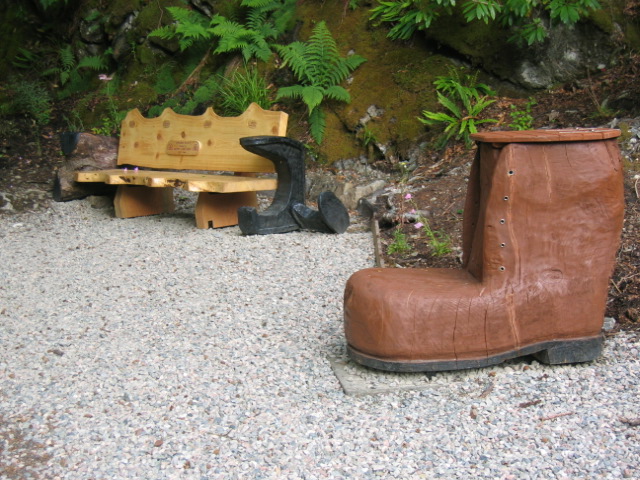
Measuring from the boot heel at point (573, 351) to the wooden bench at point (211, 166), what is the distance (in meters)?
2.90

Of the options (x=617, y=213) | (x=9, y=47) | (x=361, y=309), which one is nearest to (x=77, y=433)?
(x=361, y=309)

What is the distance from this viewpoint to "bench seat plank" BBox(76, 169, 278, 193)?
511 cm

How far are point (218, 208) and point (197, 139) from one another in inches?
32.0

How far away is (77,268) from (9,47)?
21.6 ft

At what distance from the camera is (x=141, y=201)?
20.5 ft

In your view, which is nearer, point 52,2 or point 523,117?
point 523,117

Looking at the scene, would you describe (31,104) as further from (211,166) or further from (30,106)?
(211,166)

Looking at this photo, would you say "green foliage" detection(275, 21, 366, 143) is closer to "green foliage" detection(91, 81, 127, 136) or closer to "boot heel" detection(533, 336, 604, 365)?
"green foliage" detection(91, 81, 127, 136)

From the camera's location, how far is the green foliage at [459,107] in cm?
598

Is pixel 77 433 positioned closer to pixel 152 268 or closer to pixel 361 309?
pixel 361 309

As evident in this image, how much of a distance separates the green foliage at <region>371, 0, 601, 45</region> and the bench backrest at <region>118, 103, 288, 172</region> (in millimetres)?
1900

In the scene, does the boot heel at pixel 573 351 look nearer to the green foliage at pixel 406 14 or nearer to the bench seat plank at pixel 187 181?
the bench seat plank at pixel 187 181

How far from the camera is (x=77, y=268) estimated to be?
15.2 feet

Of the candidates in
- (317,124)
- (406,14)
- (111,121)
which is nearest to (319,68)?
(317,124)
